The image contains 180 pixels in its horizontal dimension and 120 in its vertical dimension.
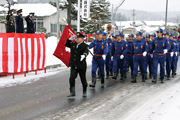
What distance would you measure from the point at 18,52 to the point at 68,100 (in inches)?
172

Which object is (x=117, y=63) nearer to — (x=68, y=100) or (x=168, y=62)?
(x=168, y=62)

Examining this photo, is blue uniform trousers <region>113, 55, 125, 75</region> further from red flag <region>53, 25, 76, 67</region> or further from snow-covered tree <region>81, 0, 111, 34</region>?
snow-covered tree <region>81, 0, 111, 34</region>

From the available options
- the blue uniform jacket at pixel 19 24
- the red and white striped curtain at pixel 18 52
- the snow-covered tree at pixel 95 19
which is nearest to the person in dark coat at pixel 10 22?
the blue uniform jacket at pixel 19 24

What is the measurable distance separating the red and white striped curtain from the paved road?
1400 mm

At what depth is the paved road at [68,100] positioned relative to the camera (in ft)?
19.0

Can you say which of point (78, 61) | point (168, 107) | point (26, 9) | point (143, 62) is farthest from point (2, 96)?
point (26, 9)

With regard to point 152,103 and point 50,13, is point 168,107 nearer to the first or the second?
point 152,103

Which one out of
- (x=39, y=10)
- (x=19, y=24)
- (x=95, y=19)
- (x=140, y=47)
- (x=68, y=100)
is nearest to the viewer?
(x=68, y=100)

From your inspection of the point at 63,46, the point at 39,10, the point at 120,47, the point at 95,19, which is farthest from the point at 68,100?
the point at 39,10

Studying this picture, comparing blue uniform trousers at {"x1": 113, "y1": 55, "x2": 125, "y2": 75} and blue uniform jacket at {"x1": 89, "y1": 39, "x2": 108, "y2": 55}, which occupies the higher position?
blue uniform jacket at {"x1": 89, "y1": 39, "x2": 108, "y2": 55}

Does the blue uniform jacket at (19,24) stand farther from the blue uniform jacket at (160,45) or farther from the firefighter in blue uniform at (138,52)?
the blue uniform jacket at (160,45)

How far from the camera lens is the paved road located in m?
5.80

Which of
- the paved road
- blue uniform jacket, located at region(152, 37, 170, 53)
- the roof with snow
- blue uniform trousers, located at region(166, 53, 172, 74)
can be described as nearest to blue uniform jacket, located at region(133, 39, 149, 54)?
blue uniform jacket, located at region(152, 37, 170, 53)

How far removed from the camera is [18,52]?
10391 millimetres
